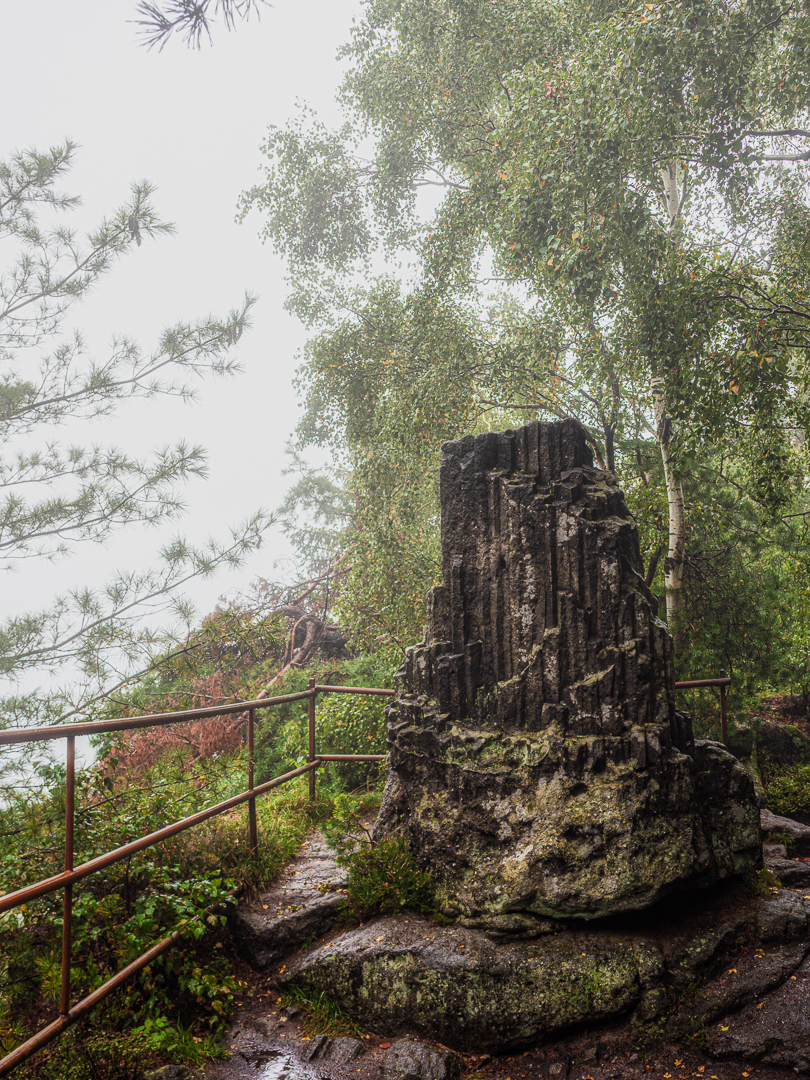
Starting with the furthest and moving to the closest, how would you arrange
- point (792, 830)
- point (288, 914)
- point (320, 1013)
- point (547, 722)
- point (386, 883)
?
point (792, 830), point (547, 722), point (386, 883), point (288, 914), point (320, 1013)

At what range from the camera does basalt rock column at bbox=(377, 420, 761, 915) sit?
3795 mm

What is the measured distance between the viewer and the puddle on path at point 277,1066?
3.11 metres

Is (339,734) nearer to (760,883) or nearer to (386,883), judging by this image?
(386,883)

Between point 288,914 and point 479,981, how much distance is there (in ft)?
3.84

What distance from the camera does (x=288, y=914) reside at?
394cm

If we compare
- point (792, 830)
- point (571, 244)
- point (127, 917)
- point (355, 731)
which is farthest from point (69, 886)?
point (571, 244)

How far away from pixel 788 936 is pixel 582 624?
208 centimetres

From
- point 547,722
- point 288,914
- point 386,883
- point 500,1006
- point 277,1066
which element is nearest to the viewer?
point 277,1066

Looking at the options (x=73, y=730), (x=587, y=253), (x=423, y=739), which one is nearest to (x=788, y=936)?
(x=423, y=739)

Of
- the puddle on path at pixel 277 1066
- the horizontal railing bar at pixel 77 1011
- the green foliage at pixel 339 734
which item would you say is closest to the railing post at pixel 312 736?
the green foliage at pixel 339 734

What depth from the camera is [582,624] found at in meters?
4.21

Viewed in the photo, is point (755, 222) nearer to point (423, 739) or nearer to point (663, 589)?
point (663, 589)

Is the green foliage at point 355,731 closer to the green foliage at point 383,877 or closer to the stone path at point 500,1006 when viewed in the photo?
the green foliage at point 383,877

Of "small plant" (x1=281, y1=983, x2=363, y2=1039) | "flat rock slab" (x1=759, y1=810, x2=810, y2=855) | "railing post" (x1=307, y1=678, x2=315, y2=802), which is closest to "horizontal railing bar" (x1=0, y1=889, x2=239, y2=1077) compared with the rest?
"small plant" (x1=281, y1=983, x2=363, y2=1039)
